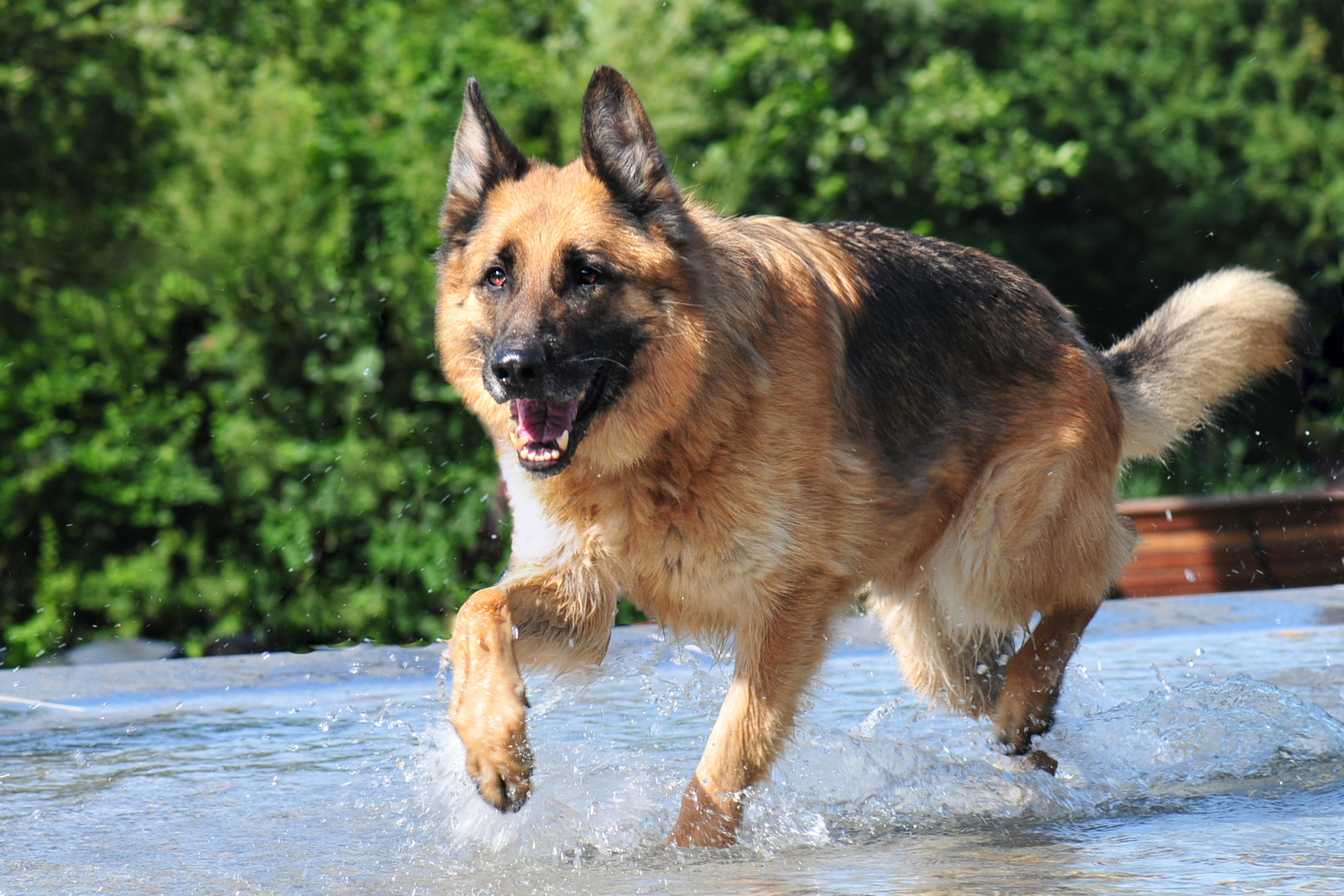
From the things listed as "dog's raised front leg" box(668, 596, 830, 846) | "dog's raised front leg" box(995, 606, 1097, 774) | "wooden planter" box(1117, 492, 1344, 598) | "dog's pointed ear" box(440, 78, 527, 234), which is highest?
"dog's pointed ear" box(440, 78, 527, 234)

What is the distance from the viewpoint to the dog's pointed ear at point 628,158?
3559mm

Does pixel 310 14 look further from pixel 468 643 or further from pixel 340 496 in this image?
pixel 468 643

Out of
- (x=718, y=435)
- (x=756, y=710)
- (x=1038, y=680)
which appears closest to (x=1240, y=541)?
(x=1038, y=680)

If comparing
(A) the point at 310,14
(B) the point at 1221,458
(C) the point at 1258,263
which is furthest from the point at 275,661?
(C) the point at 1258,263

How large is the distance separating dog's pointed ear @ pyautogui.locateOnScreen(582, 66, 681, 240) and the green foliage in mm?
3982

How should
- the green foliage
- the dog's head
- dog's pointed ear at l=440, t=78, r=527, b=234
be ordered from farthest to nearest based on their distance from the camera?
the green foliage → dog's pointed ear at l=440, t=78, r=527, b=234 → the dog's head

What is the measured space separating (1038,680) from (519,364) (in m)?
1.97

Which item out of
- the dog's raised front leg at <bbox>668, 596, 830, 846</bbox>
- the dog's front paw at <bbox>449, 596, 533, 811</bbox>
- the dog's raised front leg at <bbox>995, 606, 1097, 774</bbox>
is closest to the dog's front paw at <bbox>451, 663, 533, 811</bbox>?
the dog's front paw at <bbox>449, 596, 533, 811</bbox>

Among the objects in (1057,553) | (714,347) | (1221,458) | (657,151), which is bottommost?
(1221,458)

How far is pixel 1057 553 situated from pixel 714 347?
1.40 meters

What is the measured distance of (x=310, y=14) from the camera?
1062 centimetres

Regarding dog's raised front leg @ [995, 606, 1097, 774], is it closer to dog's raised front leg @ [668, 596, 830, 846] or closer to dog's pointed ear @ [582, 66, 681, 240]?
dog's raised front leg @ [668, 596, 830, 846]

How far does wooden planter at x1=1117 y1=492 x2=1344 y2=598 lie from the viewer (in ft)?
25.9

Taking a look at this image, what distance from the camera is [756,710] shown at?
3510 millimetres
